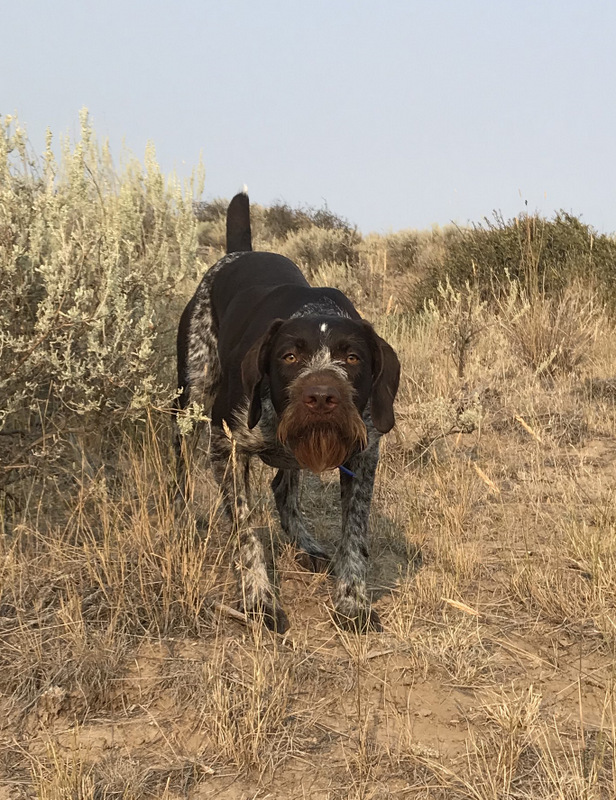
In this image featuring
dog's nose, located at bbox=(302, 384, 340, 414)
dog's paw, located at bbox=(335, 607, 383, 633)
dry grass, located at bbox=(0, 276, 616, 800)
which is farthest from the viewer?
dog's paw, located at bbox=(335, 607, 383, 633)

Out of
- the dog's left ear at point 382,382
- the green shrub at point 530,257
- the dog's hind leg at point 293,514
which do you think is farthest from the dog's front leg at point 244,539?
the green shrub at point 530,257

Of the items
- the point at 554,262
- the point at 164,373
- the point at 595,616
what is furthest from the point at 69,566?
the point at 554,262

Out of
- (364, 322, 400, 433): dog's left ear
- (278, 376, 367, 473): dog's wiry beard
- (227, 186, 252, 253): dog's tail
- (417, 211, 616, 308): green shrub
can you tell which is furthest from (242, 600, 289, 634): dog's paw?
(417, 211, 616, 308): green shrub

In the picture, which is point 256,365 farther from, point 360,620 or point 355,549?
point 360,620

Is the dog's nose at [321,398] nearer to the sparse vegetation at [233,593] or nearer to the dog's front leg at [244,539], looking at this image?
the dog's front leg at [244,539]

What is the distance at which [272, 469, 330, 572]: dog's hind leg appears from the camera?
4672mm

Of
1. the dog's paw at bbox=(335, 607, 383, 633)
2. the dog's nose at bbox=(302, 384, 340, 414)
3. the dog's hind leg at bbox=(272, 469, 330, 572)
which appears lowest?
the dog's paw at bbox=(335, 607, 383, 633)

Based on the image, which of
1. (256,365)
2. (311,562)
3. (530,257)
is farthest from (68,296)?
(530,257)

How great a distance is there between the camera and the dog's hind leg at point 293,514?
15.3 feet

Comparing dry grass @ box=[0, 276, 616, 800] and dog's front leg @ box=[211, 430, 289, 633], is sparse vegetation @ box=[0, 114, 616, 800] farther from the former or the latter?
dog's front leg @ box=[211, 430, 289, 633]

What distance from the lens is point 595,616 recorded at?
11.9ft

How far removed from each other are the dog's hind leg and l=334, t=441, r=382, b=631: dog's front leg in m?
0.55

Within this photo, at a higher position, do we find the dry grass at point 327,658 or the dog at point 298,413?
the dog at point 298,413

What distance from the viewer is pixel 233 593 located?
402cm
